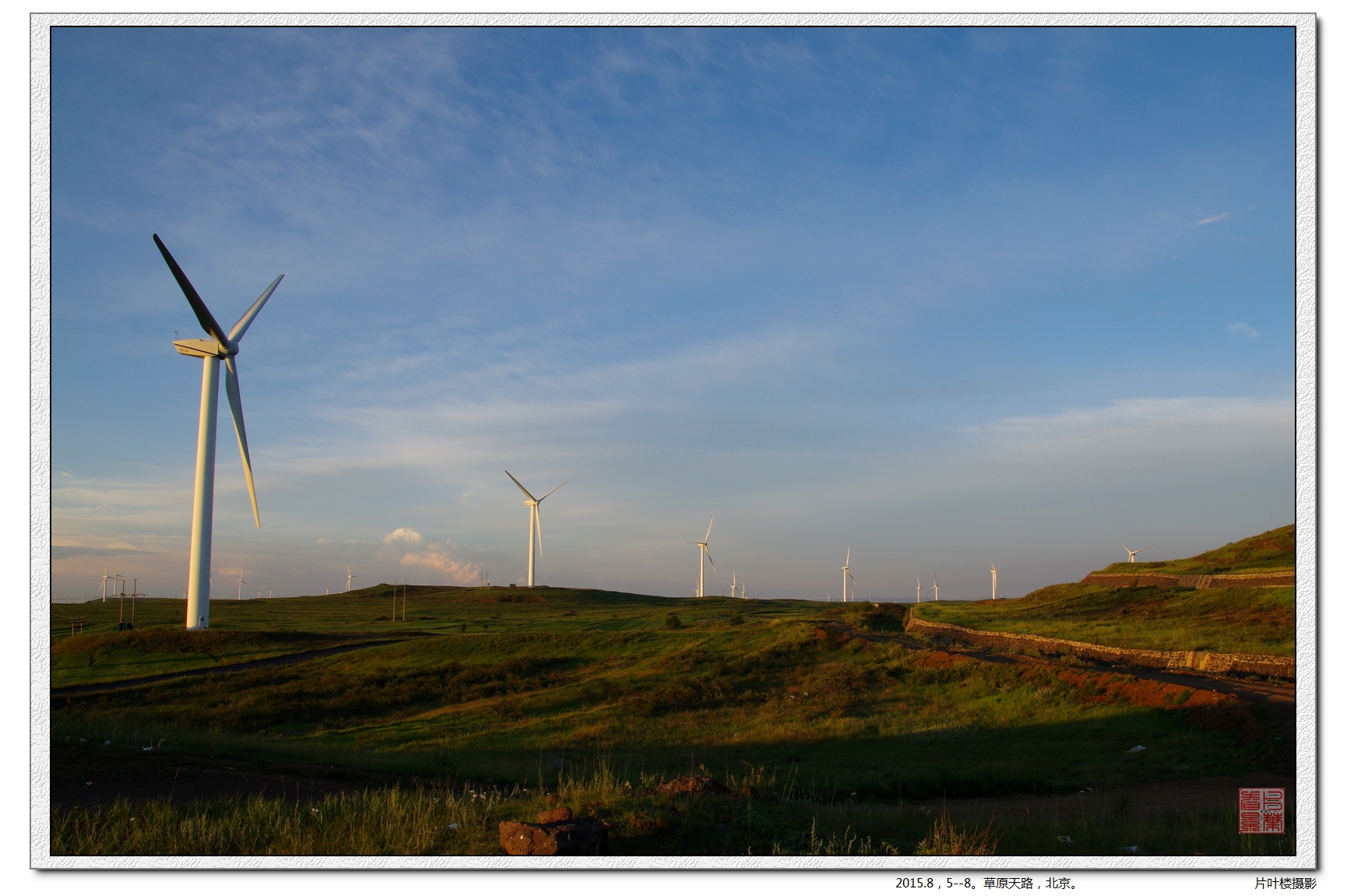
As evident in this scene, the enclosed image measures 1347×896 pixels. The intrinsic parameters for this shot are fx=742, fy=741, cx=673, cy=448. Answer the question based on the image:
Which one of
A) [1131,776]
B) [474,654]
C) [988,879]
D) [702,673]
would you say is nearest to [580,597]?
[474,654]

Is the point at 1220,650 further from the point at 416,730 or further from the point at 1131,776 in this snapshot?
the point at 416,730

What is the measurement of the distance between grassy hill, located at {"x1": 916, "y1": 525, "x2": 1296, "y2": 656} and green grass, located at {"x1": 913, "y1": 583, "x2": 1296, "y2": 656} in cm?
6

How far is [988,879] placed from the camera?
328 inches

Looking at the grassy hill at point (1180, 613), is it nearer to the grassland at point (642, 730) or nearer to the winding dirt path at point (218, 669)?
the grassland at point (642, 730)

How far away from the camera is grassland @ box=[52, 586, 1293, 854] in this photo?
36.2 feet

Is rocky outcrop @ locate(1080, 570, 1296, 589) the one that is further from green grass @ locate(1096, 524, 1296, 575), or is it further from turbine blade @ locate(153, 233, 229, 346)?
turbine blade @ locate(153, 233, 229, 346)

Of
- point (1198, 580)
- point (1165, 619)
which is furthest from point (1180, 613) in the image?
point (1198, 580)

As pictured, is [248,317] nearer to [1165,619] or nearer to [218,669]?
[218,669]

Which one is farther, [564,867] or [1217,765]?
[1217,765]

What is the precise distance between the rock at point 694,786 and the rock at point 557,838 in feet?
11.2

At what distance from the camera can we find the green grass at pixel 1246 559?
206ft

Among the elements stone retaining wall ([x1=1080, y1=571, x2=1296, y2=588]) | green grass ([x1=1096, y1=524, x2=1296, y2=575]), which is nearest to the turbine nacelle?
stone retaining wall ([x1=1080, y1=571, x2=1296, y2=588])

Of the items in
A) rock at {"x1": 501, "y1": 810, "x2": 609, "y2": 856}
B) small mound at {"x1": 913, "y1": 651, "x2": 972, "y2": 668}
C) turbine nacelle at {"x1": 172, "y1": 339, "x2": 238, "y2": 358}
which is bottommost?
small mound at {"x1": 913, "y1": 651, "x2": 972, "y2": 668}

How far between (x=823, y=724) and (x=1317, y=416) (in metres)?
25.6
